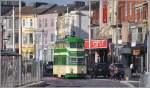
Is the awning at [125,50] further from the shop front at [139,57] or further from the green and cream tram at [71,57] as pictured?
the green and cream tram at [71,57]

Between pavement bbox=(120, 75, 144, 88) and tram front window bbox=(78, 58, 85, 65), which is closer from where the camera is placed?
pavement bbox=(120, 75, 144, 88)

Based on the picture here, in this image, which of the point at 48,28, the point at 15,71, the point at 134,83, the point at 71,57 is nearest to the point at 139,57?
the point at 71,57

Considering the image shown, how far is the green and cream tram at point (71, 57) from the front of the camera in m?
60.3

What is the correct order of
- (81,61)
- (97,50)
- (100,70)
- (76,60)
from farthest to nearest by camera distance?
(97,50), (100,70), (81,61), (76,60)

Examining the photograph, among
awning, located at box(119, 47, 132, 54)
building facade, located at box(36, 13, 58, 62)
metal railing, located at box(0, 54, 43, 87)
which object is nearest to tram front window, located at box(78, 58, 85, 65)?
metal railing, located at box(0, 54, 43, 87)

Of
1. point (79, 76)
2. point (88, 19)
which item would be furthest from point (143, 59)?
point (88, 19)

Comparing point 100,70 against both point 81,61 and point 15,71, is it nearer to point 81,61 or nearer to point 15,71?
point 81,61

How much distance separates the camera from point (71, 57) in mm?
60781

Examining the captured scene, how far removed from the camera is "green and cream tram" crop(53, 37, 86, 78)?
6034cm

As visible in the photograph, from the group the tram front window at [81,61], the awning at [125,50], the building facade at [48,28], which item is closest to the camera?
the tram front window at [81,61]

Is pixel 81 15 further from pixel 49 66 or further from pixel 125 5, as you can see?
pixel 49 66

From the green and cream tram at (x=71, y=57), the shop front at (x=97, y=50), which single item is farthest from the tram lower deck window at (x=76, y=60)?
the shop front at (x=97, y=50)

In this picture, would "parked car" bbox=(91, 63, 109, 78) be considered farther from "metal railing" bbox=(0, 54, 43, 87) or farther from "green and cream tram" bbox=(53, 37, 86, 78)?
"metal railing" bbox=(0, 54, 43, 87)

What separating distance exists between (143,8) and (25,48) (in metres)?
50.6
